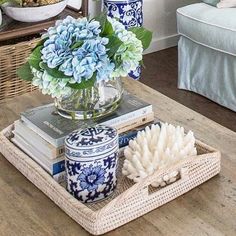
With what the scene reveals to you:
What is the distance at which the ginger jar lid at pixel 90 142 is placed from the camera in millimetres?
1062

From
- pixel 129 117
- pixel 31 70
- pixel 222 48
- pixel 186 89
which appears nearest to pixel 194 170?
pixel 129 117

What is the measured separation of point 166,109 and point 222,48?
1.10 meters

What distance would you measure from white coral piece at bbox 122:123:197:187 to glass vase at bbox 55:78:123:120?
104mm

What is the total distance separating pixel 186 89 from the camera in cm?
283

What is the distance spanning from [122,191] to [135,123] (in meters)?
0.20

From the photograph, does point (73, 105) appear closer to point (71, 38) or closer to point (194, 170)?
point (71, 38)

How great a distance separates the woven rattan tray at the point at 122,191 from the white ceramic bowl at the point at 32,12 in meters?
0.86

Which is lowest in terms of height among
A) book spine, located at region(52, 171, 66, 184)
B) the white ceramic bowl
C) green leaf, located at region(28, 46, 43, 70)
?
book spine, located at region(52, 171, 66, 184)

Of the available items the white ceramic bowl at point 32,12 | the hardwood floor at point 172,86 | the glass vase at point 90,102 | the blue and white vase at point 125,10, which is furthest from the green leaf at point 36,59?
the blue and white vase at point 125,10

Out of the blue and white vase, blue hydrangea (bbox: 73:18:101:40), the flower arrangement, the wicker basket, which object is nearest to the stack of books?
the flower arrangement

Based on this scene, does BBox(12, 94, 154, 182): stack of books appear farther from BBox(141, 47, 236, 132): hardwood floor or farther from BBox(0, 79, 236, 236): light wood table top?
BBox(141, 47, 236, 132): hardwood floor

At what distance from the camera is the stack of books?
46.6 inches

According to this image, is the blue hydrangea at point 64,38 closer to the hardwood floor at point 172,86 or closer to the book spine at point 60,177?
the book spine at point 60,177

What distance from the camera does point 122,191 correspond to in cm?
116
